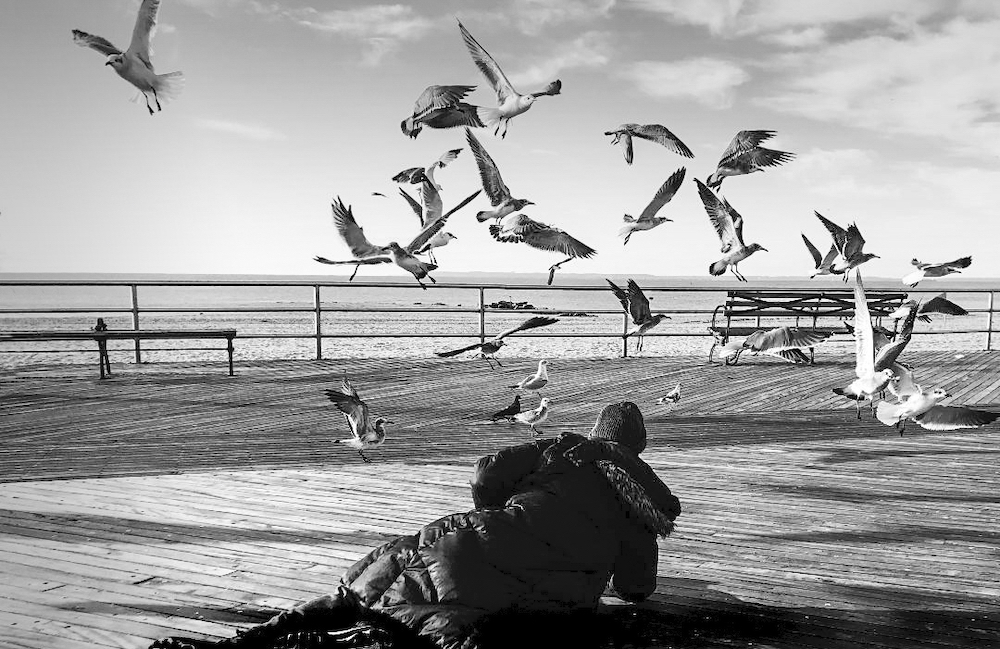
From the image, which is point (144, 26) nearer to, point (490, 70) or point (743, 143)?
point (490, 70)

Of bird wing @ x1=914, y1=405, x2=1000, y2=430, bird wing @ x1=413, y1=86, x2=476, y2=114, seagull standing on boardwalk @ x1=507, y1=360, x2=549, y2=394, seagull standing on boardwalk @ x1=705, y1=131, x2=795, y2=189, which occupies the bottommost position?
seagull standing on boardwalk @ x1=507, y1=360, x2=549, y2=394

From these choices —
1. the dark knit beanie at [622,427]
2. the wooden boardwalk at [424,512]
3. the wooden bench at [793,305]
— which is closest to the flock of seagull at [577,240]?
the wooden boardwalk at [424,512]

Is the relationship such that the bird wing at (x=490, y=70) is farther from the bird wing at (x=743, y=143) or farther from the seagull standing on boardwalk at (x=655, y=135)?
the bird wing at (x=743, y=143)

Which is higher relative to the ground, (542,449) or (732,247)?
(732,247)

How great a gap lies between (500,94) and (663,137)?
3.23 feet

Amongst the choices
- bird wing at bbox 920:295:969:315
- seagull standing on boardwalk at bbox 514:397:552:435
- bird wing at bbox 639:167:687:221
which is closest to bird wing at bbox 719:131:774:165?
bird wing at bbox 639:167:687:221

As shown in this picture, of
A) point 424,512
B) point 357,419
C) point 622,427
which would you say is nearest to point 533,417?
point 357,419

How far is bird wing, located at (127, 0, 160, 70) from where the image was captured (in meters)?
3.39

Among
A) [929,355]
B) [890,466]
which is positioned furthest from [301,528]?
[929,355]

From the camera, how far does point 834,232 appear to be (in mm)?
4422

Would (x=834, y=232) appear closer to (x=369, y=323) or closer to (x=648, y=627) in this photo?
(x=648, y=627)

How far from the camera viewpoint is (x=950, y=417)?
12.8ft

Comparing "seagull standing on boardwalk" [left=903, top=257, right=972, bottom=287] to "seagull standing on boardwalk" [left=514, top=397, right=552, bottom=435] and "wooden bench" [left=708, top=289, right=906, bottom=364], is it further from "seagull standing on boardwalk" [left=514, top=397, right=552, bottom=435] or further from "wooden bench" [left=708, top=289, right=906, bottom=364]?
"wooden bench" [left=708, top=289, right=906, bottom=364]

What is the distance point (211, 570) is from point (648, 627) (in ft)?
5.57
